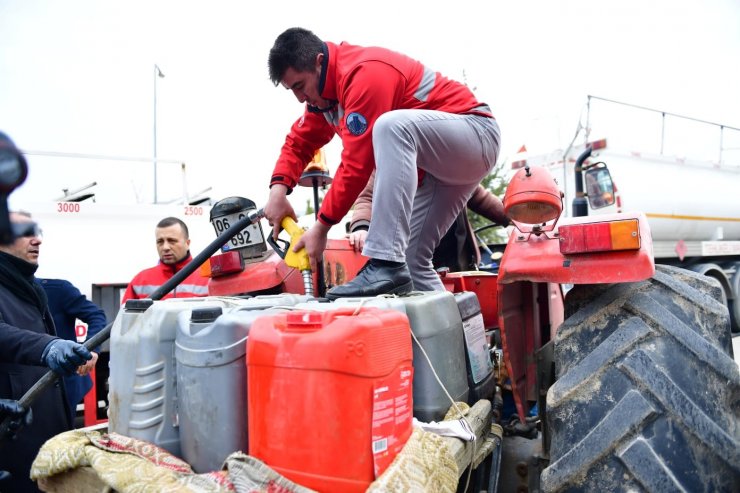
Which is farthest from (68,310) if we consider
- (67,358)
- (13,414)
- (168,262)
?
(67,358)

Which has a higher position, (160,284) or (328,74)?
(328,74)

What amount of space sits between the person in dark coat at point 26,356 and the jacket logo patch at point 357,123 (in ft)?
4.50

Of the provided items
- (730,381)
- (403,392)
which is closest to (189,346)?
(403,392)

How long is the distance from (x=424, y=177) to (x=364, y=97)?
1.72 feet

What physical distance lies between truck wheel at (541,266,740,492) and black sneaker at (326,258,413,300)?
1.86 ft

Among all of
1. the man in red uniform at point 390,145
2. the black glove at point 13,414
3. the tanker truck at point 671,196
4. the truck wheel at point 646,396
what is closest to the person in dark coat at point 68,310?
the black glove at point 13,414

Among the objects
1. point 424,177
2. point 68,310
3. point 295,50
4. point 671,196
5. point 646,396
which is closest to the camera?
point 646,396

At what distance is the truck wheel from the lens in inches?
56.1

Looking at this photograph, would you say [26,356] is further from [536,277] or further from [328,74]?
[536,277]

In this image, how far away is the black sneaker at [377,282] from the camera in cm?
190

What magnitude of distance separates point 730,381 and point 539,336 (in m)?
0.85

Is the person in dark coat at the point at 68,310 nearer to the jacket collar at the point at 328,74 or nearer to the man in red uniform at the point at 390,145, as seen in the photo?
the man in red uniform at the point at 390,145

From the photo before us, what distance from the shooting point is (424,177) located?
250cm

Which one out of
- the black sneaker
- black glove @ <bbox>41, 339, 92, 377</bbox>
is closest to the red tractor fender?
the black sneaker
